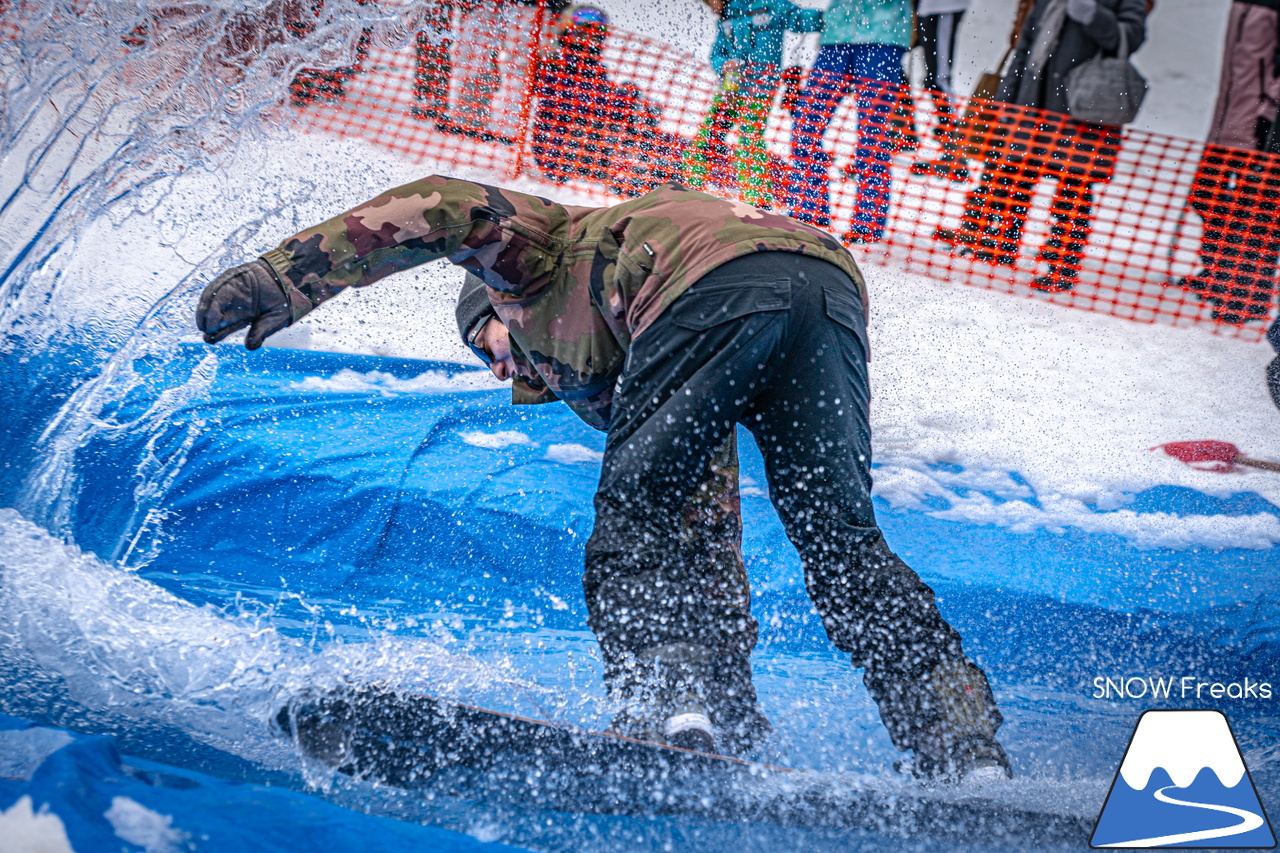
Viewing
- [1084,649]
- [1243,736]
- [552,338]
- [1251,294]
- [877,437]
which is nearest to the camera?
[552,338]

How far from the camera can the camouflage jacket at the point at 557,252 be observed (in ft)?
4.27

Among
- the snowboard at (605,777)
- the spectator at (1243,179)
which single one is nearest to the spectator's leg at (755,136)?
the spectator at (1243,179)

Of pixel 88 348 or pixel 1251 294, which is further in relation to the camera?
pixel 1251 294

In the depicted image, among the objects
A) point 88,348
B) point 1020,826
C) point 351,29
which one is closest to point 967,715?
point 1020,826

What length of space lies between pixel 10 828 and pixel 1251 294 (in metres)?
4.79

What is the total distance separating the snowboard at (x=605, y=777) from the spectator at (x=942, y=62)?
3.18 meters

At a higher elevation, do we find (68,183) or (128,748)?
(68,183)

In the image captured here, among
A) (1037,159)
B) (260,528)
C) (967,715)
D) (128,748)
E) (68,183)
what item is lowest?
(260,528)

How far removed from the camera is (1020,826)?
4.02 feet

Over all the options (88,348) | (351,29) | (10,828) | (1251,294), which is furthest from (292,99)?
(1251,294)

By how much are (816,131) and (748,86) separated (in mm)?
371

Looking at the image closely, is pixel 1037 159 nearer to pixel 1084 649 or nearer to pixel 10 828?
pixel 1084 649

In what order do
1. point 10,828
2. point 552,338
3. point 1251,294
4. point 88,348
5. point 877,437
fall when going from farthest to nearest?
point 1251,294, point 877,437, point 88,348, point 552,338, point 10,828

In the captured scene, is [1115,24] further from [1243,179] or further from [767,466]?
[767,466]
